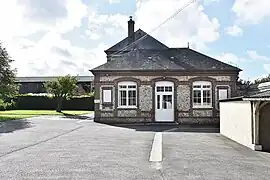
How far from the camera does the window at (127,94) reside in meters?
26.0

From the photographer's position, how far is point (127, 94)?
26.0m

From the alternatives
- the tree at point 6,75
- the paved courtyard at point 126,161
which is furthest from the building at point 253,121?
Result: the tree at point 6,75

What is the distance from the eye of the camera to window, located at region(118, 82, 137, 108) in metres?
26.0

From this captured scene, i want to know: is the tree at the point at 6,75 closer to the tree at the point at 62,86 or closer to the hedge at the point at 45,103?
the tree at the point at 62,86

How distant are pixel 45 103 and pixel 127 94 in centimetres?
2364

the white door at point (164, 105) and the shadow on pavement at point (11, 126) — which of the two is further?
the white door at point (164, 105)

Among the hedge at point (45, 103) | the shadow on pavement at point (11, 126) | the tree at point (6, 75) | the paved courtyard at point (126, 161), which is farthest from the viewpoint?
the hedge at point (45, 103)

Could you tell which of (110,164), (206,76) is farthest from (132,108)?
(110,164)

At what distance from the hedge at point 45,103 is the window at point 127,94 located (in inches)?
844

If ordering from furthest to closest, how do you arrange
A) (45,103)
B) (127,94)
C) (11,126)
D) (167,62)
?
(45,103)
(167,62)
(127,94)
(11,126)

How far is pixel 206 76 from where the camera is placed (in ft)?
85.0

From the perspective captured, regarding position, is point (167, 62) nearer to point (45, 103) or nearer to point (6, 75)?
point (6, 75)

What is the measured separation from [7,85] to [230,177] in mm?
25349

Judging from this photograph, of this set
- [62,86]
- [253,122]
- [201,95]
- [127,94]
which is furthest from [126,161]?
[62,86]
